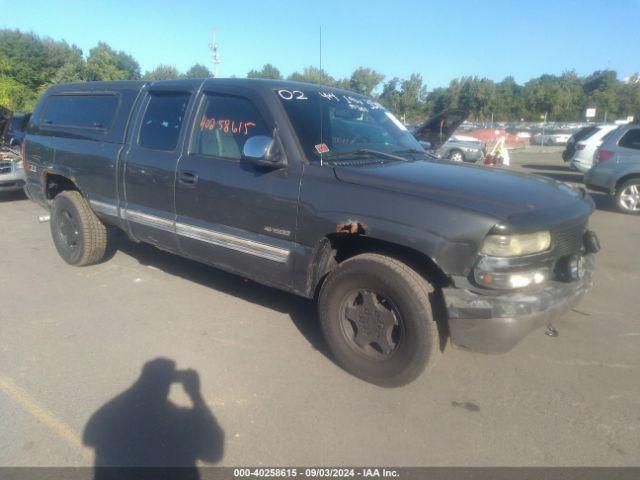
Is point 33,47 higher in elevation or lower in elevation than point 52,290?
higher

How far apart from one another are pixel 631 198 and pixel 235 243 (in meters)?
8.67

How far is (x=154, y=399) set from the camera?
2.96 metres

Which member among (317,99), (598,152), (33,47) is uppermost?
(33,47)

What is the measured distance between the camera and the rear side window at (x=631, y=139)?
9469mm

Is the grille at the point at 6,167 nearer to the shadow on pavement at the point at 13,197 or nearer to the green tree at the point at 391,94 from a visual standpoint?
the shadow on pavement at the point at 13,197

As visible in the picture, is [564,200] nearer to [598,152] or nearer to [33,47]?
[598,152]

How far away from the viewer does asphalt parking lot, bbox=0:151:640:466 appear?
2547mm

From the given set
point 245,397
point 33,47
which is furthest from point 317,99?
point 33,47

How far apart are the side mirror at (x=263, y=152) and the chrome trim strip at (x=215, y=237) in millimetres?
611

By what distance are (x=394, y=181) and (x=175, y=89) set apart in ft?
7.54

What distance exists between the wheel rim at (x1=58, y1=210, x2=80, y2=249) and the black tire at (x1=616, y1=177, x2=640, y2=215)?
949 cm

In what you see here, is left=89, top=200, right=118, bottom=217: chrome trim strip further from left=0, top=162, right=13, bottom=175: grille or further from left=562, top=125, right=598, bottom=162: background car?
left=562, top=125, right=598, bottom=162: background car

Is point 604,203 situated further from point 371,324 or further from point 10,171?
point 10,171

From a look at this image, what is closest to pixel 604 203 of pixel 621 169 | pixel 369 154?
pixel 621 169
